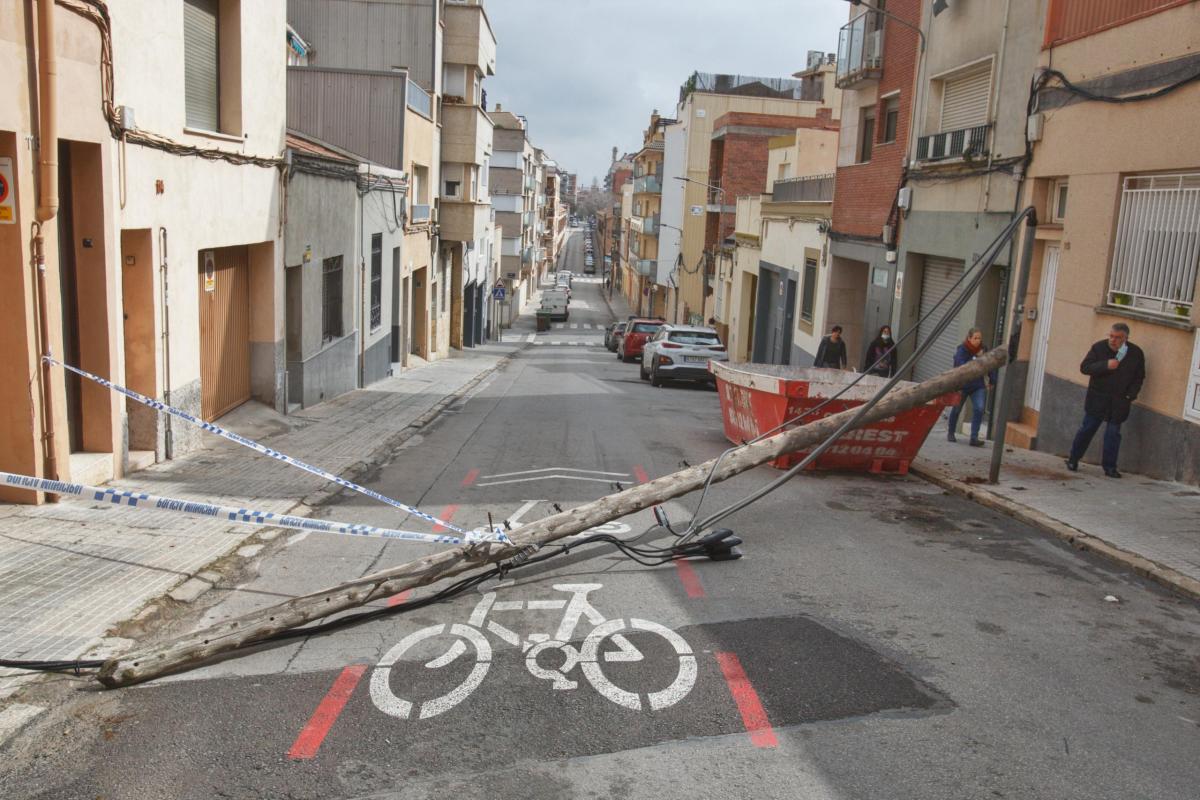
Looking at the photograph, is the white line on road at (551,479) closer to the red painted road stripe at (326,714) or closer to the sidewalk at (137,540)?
the sidewalk at (137,540)

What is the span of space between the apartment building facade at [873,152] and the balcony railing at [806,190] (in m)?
1.69

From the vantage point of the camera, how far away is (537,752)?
476 centimetres

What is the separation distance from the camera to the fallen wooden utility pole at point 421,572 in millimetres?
5495

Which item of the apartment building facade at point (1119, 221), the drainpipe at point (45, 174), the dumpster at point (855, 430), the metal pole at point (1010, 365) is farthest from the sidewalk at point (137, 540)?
the apartment building facade at point (1119, 221)

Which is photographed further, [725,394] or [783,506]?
[725,394]

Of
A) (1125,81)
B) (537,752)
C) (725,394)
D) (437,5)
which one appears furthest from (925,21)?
(537,752)

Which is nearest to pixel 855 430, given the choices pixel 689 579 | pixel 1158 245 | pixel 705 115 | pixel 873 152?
pixel 1158 245

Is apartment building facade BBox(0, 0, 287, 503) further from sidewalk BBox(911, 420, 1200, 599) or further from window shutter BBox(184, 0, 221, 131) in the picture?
sidewalk BBox(911, 420, 1200, 599)

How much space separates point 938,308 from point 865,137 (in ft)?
24.4

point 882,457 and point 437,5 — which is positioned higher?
point 437,5

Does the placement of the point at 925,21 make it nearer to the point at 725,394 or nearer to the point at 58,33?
the point at 725,394

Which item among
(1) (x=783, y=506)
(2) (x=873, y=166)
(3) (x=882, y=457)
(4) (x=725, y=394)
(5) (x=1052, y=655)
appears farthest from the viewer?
(2) (x=873, y=166)

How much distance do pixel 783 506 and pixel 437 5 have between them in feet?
79.1

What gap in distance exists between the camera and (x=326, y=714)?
201 inches
